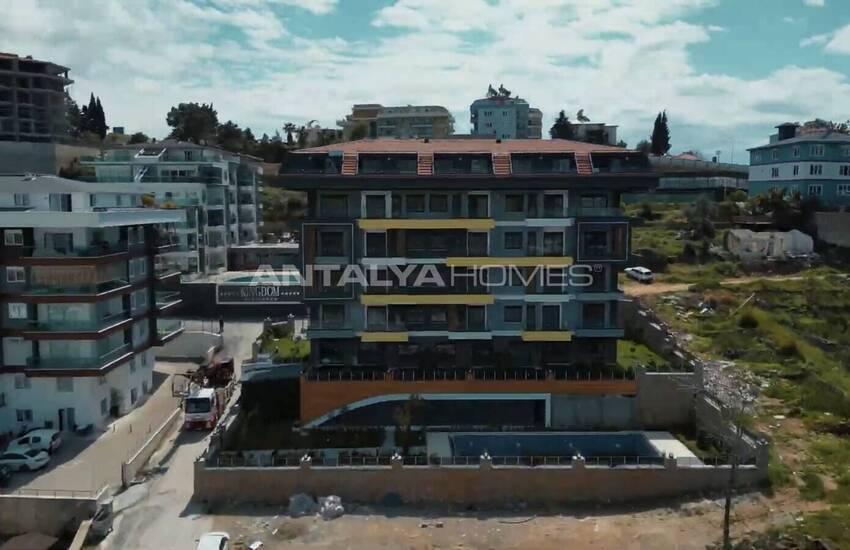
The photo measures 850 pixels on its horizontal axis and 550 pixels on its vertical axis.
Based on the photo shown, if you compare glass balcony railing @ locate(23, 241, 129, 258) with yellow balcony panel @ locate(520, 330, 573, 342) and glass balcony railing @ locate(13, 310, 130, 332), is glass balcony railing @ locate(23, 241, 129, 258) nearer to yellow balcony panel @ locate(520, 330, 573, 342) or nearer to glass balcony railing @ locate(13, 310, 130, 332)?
glass balcony railing @ locate(13, 310, 130, 332)

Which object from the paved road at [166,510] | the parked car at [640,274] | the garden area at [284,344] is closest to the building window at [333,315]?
the garden area at [284,344]

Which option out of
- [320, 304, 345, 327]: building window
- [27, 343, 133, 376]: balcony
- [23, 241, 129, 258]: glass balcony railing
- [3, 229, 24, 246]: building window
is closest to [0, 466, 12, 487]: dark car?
[27, 343, 133, 376]: balcony

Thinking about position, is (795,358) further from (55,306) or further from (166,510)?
(55,306)

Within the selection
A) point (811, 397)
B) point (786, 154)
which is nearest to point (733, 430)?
Answer: point (811, 397)

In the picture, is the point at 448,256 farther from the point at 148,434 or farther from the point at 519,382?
the point at 148,434

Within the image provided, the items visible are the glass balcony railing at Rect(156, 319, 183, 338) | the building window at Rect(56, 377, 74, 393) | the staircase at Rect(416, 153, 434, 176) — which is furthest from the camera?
the glass balcony railing at Rect(156, 319, 183, 338)
